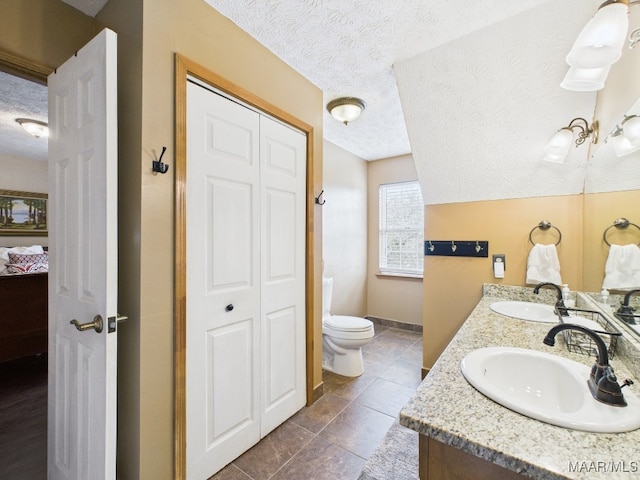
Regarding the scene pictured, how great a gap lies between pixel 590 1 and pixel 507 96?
0.49m

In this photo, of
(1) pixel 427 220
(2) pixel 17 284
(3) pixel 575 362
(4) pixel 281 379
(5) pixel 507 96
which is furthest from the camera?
(2) pixel 17 284

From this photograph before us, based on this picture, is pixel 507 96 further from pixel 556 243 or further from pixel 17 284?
pixel 17 284

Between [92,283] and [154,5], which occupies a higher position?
[154,5]

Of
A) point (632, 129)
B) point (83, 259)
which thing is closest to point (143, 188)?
point (83, 259)

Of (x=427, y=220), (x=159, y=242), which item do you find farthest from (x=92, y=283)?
(x=427, y=220)

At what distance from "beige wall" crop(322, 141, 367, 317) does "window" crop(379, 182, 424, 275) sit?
0.90ft

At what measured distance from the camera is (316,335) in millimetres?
2148

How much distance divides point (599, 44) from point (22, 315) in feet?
14.7

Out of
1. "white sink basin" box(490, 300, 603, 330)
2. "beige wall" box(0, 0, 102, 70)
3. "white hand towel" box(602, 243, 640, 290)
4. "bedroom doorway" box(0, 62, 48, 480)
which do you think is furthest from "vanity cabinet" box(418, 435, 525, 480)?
"beige wall" box(0, 0, 102, 70)

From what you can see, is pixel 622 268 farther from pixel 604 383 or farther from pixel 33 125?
pixel 33 125

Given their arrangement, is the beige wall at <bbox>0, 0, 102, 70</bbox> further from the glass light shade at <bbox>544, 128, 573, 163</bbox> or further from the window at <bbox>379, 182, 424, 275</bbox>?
the window at <bbox>379, 182, 424, 275</bbox>

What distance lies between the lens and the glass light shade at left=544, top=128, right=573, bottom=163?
159 cm

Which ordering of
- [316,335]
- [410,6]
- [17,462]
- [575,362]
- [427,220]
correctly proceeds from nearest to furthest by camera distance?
[575,362] < [410,6] < [17,462] < [316,335] < [427,220]

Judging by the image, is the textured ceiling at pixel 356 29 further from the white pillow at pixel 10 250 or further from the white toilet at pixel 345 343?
the white pillow at pixel 10 250
